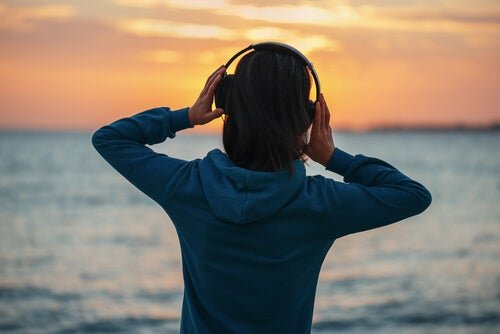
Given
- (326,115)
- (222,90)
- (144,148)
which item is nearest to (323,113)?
(326,115)

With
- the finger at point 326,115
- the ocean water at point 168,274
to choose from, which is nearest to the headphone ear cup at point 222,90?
the finger at point 326,115

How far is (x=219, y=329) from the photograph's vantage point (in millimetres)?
2023

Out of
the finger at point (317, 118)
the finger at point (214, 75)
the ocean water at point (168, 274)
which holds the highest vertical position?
the ocean water at point (168, 274)

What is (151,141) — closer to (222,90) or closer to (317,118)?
(222,90)

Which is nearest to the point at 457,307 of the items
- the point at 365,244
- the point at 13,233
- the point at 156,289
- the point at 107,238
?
the point at 156,289

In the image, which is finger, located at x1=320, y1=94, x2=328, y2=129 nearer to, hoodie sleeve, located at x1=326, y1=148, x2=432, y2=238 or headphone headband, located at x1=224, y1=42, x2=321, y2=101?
headphone headband, located at x1=224, y1=42, x2=321, y2=101

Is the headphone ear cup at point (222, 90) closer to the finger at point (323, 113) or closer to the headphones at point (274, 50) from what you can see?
the headphones at point (274, 50)

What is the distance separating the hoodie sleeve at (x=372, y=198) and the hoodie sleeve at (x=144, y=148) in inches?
15.5

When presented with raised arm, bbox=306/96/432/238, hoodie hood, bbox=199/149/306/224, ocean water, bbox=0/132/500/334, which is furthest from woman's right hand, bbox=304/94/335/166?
ocean water, bbox=0/132/500/334

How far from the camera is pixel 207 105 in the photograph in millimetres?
2080

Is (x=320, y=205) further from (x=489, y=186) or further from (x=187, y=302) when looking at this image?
(x=489, y=186)

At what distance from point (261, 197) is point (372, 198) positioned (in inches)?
10.7

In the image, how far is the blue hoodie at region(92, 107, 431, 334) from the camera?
1918 millimetres

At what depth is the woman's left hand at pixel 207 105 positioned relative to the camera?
2.00 metres
